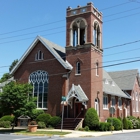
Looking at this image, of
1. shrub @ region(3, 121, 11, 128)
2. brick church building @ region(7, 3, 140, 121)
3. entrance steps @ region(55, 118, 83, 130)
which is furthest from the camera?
shrub @ region(3, 121, 11, 128)

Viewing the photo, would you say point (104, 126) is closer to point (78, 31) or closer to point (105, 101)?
point (105, 101)

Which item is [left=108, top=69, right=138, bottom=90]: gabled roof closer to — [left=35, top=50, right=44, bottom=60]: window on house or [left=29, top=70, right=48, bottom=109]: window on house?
[left=29, top=70, right=48, bottom=109]: window on house

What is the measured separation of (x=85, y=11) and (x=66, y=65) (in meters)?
8.12

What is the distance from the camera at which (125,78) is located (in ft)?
168

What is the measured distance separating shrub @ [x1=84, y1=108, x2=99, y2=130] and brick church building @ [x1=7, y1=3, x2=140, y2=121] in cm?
107

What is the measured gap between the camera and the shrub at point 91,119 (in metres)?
29.7

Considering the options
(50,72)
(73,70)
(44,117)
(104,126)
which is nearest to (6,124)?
(44,117)

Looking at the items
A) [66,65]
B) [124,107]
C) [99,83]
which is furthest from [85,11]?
[124,107]

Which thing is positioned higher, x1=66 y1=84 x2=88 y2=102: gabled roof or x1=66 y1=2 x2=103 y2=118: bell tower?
x1=66 y1=2 x2=103 y2=118: bell tower

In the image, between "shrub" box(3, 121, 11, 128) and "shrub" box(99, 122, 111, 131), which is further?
"shrub" box(3, 121, 11, 128)

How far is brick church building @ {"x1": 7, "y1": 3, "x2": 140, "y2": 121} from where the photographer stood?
105ft

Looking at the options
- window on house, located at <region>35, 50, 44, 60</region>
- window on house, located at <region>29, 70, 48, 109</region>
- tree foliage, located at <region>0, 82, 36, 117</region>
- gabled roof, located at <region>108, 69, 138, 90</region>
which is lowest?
tree foliage, located at <region>0, 82, 36, 117</region>

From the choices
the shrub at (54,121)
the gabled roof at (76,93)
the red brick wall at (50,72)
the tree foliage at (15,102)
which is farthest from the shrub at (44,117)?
the tree foliage at (15,102)

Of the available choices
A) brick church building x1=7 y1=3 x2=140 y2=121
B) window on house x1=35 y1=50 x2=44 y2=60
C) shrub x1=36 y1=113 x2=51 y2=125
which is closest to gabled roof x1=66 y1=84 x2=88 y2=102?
brick church building x1=7 y1=3 x2=140 y2=121
